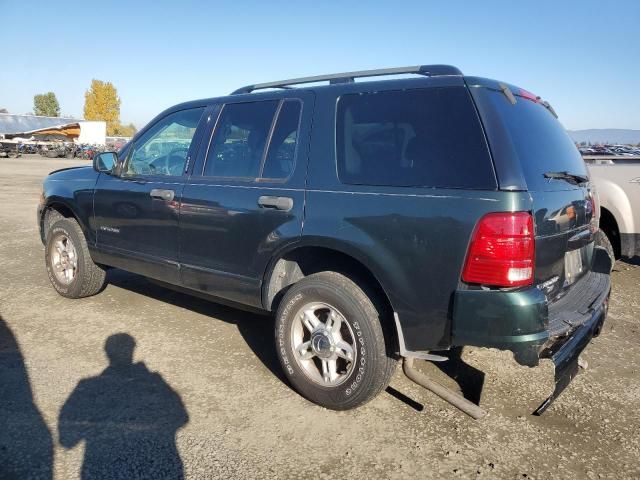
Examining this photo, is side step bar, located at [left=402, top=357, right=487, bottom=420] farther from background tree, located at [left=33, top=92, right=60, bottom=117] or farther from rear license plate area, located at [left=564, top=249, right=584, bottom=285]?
background tree, located at [left=33, top=92, right=60, bottom=117]

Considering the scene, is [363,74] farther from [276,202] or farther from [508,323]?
[508,323]

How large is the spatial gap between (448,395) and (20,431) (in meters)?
2.41

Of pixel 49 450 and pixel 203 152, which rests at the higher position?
pixel 203 152

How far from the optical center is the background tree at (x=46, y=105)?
113 meters

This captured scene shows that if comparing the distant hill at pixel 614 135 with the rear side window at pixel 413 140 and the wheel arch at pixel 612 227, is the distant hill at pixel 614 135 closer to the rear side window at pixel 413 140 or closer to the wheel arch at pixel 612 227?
the wheel arch at pixel 612 227

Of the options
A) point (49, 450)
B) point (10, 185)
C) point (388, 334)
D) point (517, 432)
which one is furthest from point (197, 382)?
point (10, 185)

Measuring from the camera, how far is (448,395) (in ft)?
9.93

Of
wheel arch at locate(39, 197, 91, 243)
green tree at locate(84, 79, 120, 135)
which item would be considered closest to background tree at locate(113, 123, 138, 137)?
green tree at locate(84, 79, 120, 135)

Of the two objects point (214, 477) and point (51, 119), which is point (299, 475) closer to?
point (214, 477)

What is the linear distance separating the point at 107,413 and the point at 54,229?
9.14 feet

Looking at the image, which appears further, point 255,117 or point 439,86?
point 255,117

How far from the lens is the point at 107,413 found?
9.68 feet

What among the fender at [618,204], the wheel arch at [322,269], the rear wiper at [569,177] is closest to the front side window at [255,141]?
the wheel arch at [322,269]

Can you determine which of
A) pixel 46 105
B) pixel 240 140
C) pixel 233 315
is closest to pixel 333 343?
pixel 240 140
